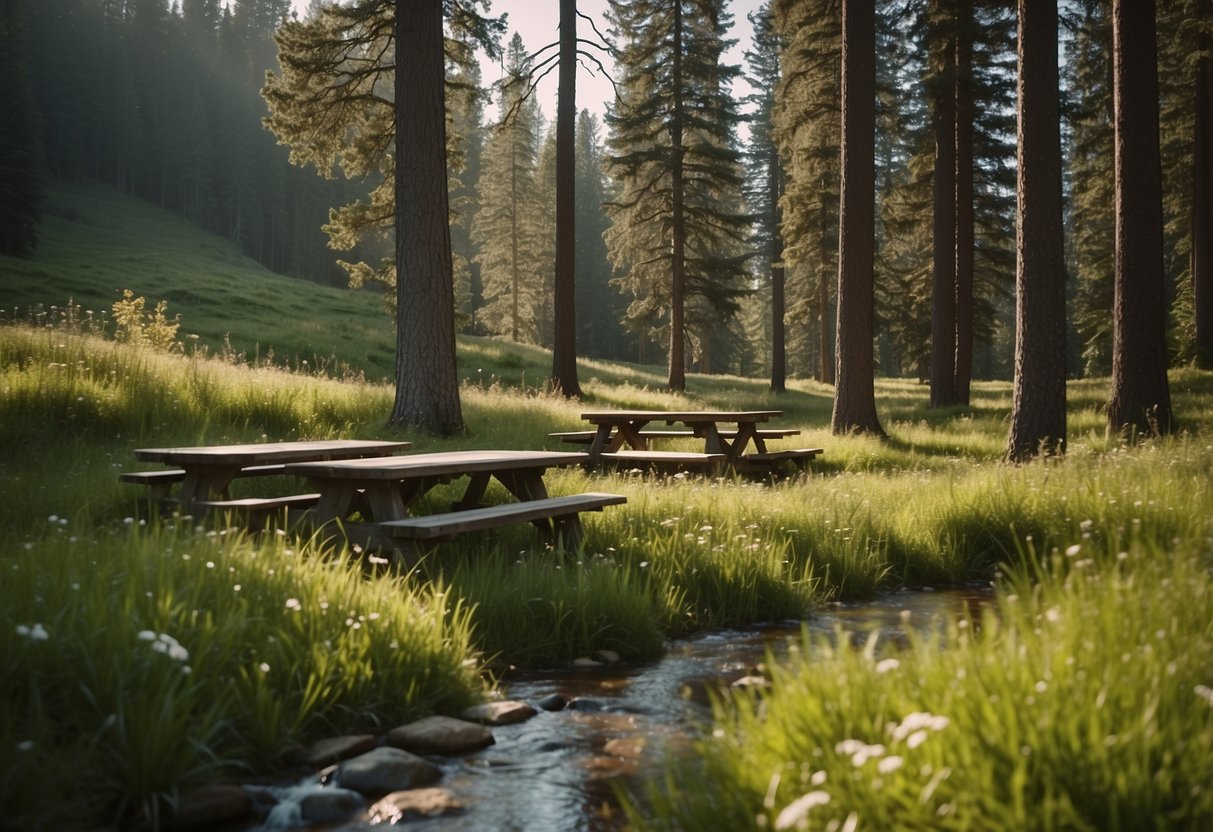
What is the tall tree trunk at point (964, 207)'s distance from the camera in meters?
21.5

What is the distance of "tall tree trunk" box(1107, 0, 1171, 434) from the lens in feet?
44.8

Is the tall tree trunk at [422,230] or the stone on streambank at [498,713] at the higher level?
the tall tree trunk at [422,230]

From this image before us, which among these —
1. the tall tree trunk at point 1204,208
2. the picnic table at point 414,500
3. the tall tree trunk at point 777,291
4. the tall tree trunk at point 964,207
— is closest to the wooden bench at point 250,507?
the picnic table at point 414,500

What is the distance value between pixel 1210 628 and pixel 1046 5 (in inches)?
427

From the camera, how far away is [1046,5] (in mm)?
11406

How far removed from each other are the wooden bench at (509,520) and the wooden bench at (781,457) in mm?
5027

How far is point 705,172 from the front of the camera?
30156mm

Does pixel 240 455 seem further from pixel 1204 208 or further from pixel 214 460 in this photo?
pixel 1204 208

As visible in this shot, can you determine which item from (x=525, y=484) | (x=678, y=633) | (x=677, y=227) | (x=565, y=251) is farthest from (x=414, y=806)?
(x=677, y=227)

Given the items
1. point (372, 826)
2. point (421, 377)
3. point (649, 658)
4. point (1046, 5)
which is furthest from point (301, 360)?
point (372, 826)

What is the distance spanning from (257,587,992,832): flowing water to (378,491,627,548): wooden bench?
108 cm

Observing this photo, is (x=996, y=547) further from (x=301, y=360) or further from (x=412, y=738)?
(x=301, y=360)

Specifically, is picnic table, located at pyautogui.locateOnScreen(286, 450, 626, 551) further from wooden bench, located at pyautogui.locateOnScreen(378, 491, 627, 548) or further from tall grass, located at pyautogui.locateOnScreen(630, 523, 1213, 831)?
tall grass, located at pyautogui.locateOnScreen(630, 523, 1213, 831)

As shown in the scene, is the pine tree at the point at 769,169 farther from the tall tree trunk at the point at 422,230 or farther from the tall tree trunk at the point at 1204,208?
the tall tree trunk at the point at 422,230
